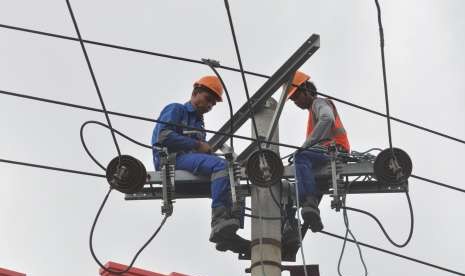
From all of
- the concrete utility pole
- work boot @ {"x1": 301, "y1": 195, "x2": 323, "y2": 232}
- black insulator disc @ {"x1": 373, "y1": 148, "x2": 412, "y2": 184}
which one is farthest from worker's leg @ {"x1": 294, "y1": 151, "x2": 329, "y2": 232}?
black insulator disc @ {"x1": 373, "y1": 148, "x2": 412, "y2": 184}

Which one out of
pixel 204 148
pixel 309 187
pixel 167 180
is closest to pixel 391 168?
pixel 309 187

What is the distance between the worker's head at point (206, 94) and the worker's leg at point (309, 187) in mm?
1307

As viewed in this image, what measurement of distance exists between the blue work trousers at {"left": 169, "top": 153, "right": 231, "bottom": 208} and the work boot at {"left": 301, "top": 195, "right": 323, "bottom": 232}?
1.93 feet

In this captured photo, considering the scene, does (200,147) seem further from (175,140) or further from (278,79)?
(278,79)

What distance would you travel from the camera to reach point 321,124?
7.43m

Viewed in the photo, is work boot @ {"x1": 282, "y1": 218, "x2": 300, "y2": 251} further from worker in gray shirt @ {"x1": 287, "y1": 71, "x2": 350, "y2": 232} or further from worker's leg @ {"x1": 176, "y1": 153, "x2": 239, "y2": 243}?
worker's leg @ {"x1": 176, "y1": 153, "x2": 239, "y2": 243}

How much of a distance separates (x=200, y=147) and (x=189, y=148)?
103 millimetres

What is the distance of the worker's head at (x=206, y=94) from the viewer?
8016mm

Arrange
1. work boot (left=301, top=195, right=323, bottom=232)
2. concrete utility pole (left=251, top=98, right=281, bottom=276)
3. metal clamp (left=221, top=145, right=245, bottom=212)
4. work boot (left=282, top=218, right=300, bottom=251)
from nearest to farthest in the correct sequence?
concrete utility pole (left=251, top=98, right=281, bottom=276), metal clamp (left=221, top=145, right=245, bottom=212), work boot (left=301, top=195, right=323, bottom=232), work boot (left=282, top=218, right=300, bottom=251)

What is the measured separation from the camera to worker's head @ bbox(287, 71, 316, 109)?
7.65 m

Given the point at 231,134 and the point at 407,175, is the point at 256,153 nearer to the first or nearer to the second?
the point at 231,134

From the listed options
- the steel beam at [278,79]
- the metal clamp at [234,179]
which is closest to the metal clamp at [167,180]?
the metal clamp at [234,179]

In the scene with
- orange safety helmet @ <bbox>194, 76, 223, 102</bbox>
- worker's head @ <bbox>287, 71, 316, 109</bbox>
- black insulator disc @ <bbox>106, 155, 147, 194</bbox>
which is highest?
orange safety helmet @ <bbox>194, 76, 223, 102</bbox>

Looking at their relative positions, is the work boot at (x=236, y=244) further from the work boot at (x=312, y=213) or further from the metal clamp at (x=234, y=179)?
the work boot at (x=312, y=213)
